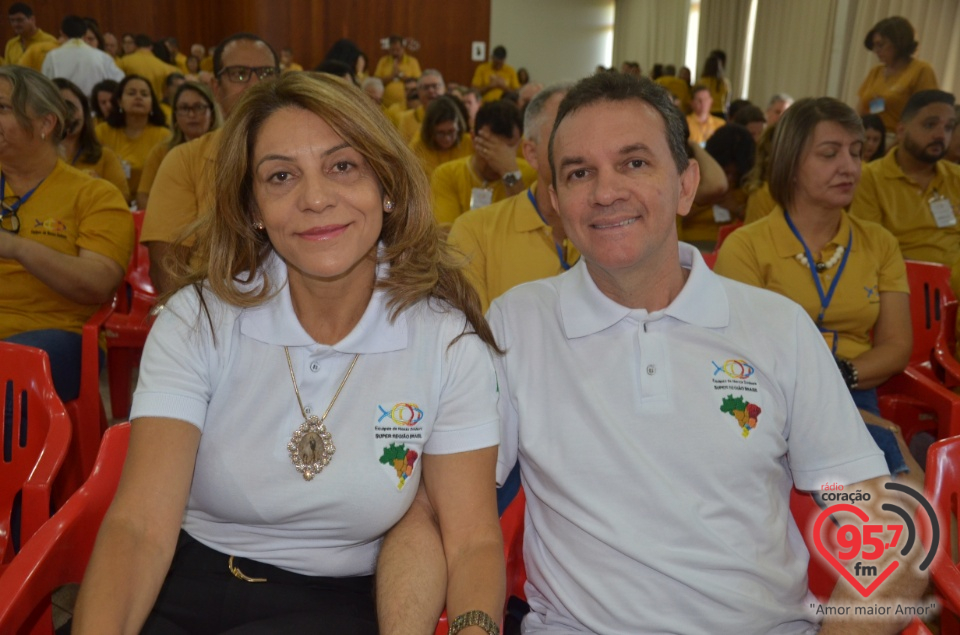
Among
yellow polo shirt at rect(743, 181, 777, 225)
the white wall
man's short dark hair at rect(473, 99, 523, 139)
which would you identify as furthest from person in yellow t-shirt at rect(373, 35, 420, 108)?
yellow polo shirt at rect(743, 181, 777, 225)

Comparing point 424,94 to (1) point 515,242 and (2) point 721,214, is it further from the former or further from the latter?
(1) point 515,242

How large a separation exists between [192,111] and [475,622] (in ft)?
12.1

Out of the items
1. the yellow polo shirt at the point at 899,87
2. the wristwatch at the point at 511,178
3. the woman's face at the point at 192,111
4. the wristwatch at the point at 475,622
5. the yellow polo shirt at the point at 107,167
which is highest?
the yellow polo shirt at the point at 899,87

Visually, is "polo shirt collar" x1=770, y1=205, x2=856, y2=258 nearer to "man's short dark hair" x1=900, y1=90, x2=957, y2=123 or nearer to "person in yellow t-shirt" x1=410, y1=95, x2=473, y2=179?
"man's short dark hair" x1=900, y1=90, x2=957, y2=123

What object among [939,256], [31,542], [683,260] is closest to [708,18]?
[939,256]

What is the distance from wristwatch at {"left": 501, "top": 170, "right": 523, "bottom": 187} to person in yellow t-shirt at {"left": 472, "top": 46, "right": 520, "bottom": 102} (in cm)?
982

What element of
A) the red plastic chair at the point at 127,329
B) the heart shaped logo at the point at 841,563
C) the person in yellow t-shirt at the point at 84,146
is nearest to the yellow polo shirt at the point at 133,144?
the person in yellow t-shirt at the point at 84,146

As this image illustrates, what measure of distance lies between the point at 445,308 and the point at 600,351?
0.31m

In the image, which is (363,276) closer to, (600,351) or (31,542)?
(600,351)

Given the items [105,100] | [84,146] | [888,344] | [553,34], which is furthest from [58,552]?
[553,34]

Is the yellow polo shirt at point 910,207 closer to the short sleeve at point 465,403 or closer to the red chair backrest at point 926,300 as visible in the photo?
the red chair backrest at point 926,300

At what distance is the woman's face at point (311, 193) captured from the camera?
4.75 feet

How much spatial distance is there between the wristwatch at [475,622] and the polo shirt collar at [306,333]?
48cm

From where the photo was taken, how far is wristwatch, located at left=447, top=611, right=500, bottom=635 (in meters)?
1.29
